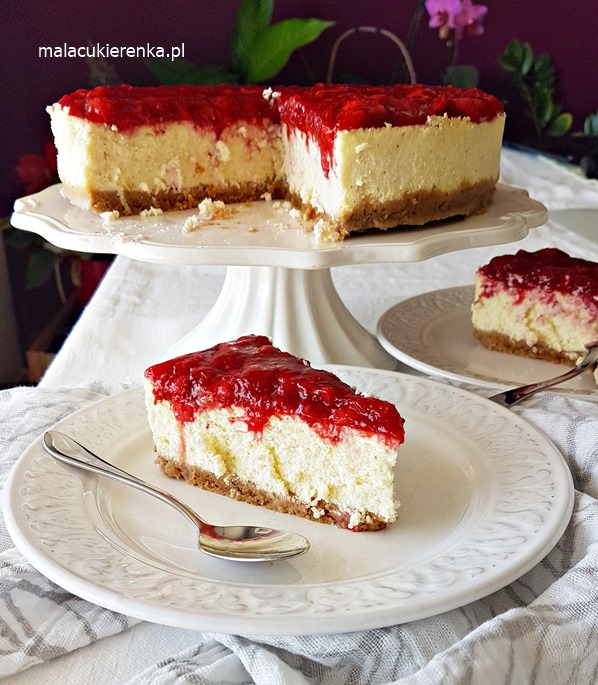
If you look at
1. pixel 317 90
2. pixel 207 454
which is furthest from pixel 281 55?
pixel 207 454

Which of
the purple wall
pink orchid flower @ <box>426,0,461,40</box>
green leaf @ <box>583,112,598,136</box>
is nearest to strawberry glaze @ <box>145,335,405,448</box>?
the purple wall

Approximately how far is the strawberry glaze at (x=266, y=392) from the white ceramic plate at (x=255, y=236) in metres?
0.17

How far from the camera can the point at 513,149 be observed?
138 inches

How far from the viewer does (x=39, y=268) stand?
3389 mm

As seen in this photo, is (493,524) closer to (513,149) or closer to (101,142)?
(101,142)

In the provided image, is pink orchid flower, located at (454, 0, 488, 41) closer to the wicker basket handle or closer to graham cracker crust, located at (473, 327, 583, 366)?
the wicker basket handle

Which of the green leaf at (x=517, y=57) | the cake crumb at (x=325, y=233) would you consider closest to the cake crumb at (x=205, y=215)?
the cake crumb at (x=325, y=233)

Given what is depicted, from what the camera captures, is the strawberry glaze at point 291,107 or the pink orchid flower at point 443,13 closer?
the strawberry glaze at point 291,107

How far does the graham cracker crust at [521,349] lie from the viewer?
1.76m

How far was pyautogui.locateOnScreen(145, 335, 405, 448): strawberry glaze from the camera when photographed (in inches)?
A: 44.2

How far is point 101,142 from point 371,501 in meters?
0.98

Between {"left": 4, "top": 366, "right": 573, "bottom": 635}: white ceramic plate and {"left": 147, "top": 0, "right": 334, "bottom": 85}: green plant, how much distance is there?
82.4 inches

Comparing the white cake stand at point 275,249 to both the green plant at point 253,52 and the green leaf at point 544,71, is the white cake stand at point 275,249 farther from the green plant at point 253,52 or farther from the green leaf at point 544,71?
the green leaf at point 544,71

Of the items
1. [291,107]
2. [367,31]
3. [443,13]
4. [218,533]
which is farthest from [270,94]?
[443,13]
